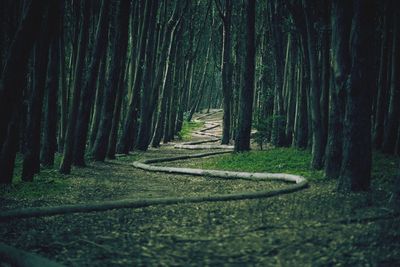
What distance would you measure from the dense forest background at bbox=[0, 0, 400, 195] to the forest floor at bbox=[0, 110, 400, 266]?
4.17ft

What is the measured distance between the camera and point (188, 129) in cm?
4038

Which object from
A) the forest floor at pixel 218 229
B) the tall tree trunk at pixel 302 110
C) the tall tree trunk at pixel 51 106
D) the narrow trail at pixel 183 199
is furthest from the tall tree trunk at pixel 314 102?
the tall tree trunk at pixel 51 106

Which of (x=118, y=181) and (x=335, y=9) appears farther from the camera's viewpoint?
(x=118, y=181)

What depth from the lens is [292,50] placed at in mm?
21469

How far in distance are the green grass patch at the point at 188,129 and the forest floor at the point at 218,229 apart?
23.6 metres

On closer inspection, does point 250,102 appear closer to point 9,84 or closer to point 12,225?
point 9,84

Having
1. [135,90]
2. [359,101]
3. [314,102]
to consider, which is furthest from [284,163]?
[135,90]

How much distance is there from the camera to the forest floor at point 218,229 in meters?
5.00

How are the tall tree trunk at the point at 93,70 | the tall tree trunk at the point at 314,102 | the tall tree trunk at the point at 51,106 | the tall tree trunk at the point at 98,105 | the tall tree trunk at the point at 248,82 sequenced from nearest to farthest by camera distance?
the tall tree trunk at the point at 314,102 → the tall tree trunk at the point at 51,106 → the tall tree trunk at the point at 93,70 → the tall tree trunk at the point at 98,105 → the tall tree trunk at the point at 248,82

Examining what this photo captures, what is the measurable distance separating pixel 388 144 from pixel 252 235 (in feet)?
35.2

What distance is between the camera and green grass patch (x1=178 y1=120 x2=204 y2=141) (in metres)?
34.3

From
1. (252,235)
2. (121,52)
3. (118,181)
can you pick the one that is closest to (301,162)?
(118,181)

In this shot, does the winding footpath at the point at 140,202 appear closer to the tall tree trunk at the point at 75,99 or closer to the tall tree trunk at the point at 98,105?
the tall tree trunk at the point at 98,105

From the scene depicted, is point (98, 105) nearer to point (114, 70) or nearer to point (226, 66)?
point (114, 70)
